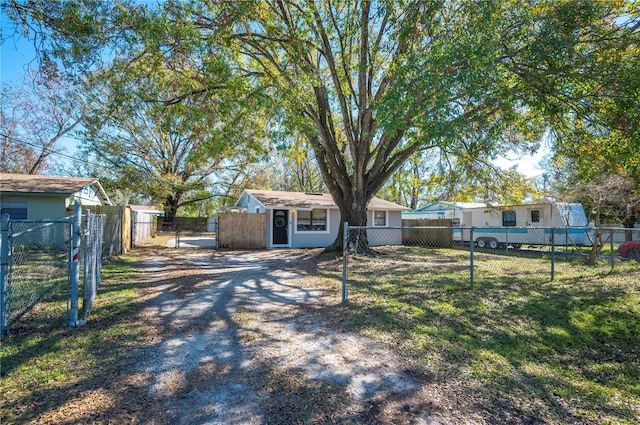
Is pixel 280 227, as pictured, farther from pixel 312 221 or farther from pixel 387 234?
pixel 387 234

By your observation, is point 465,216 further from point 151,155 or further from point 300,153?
point 151,155

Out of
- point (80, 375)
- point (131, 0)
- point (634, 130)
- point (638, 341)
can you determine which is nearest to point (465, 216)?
point (634, 130)

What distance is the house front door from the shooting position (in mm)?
16828

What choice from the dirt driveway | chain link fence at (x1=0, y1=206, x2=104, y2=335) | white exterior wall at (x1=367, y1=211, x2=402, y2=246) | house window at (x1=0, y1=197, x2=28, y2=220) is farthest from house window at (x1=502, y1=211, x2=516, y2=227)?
house window at (x1=0, y1=197, x2=28, y2=220)

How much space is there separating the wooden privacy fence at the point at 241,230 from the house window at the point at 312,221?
5.88 ft

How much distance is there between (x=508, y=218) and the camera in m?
19.1

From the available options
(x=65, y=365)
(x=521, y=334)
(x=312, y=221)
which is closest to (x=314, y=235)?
(x=312, y=221)

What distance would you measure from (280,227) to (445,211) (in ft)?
40.0

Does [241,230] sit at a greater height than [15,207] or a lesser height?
lesser

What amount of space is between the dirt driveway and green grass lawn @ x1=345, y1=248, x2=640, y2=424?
621mm

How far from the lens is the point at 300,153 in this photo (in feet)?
52.9

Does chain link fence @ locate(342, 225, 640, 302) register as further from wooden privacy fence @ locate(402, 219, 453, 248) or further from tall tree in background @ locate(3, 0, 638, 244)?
wooden privacy fence @ locate(402, 219, 453, 248)

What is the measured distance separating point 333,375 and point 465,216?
65.8ft

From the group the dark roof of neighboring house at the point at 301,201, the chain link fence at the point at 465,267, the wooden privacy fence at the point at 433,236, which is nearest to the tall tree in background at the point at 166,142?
the dark roof of neighboring house at the point at 301,201
